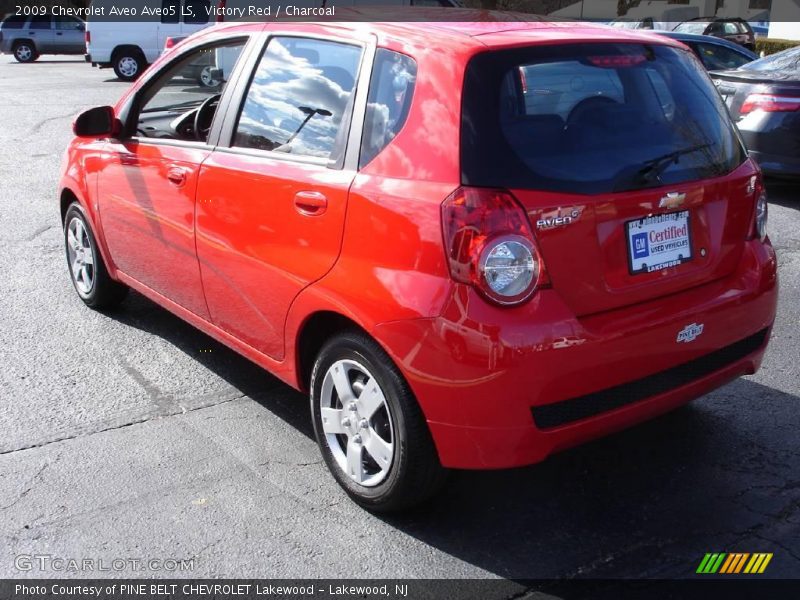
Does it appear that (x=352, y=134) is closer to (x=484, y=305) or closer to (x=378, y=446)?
(x=484, y=305)

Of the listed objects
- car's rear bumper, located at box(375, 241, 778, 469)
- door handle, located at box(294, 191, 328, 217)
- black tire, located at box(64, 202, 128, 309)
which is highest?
door handle, located at box(294, 191, 328, 217)

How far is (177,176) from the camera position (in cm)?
420

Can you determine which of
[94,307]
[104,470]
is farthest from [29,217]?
[104,470]

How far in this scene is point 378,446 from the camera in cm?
329

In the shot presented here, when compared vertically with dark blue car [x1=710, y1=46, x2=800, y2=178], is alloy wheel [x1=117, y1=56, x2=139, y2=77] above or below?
below

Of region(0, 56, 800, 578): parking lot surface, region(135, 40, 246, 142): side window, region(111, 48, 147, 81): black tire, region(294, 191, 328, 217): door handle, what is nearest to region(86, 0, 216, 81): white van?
region(111, 48, 147, 81): black tire

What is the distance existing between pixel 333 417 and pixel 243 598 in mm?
792

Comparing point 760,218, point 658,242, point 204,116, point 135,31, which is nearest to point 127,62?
point 135,31

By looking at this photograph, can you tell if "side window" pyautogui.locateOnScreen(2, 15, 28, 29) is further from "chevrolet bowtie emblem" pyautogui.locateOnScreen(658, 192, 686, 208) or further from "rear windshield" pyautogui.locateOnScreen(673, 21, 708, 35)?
"chevrolet bowtie emblem" pyautogui.locateOnScreen(658, 192, 686, 208)

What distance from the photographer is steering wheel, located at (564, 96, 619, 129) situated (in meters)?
3.11

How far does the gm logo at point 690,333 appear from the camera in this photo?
3168 millimetres

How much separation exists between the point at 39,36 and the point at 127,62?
417 inches

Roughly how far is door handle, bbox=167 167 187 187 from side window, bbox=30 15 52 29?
2992 cm

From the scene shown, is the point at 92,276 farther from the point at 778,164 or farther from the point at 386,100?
the point at 778,164
